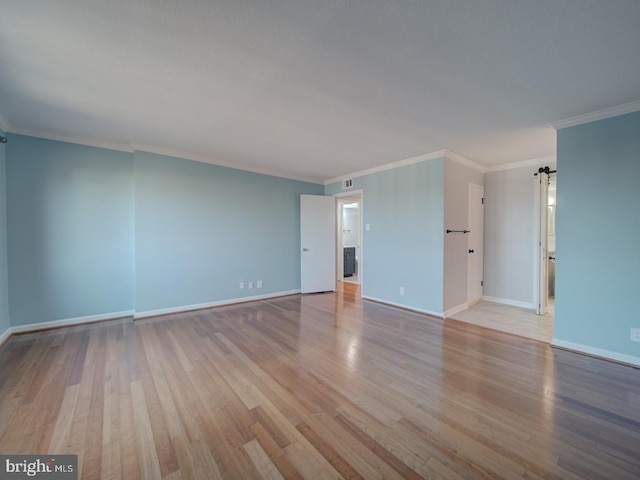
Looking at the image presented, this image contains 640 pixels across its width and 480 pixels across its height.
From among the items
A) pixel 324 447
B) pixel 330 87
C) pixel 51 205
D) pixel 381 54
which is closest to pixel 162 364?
pixel 324 447

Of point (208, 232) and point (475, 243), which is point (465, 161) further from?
point (208, 232)

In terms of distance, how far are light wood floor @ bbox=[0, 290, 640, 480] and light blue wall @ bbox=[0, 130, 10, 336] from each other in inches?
12.7

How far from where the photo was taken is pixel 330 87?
2.09 m

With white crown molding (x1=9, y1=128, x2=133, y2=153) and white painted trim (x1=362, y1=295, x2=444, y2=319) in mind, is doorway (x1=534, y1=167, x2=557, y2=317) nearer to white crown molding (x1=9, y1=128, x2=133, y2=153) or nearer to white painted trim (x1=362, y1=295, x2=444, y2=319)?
white painted trim (x1=362, y1=295, x2=444, y2=319)

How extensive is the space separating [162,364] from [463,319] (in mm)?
3779

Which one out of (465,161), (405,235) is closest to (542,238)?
(465,161)

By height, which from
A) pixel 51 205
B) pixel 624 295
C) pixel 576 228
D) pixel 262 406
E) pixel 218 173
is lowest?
pixel 262 406

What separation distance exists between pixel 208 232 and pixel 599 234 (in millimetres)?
4911

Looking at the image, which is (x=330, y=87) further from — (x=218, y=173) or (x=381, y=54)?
(x=218, y=173)

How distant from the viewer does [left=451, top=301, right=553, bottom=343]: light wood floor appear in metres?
3.15

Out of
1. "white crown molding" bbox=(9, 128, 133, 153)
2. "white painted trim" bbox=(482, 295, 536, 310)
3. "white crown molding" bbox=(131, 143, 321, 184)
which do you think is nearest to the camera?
"white crown molding" bbox=(9, 128, 133, 153)

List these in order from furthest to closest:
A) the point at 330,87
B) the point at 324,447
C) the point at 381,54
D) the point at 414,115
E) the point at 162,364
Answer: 1. the point at 414,115
2. the point at 162,364
3. the point at 330,87
4. the point at 381,54
5. the point at 324,447

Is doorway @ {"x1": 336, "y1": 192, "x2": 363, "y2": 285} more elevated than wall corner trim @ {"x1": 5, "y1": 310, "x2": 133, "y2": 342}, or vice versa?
doorway @ {"x1": 336, "y1": 192, "x2": 363, "y2": 285}

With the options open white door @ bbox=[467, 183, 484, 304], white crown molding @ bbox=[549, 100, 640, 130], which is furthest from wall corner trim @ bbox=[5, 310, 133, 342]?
white crown molding @ bbox=[549, 100, 640, 130]
